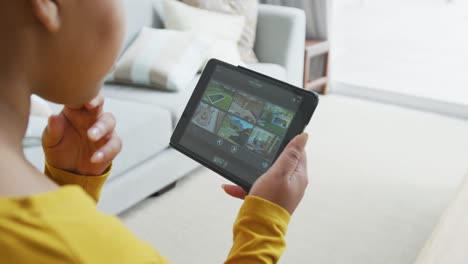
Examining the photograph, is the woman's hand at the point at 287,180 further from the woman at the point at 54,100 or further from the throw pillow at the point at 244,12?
the throw pillow at the point at 244,12

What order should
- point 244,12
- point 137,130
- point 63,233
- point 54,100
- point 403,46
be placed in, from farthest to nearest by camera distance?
point 403,46 → point 244,12 → point 137,130 → point 54,100 → point 63,233

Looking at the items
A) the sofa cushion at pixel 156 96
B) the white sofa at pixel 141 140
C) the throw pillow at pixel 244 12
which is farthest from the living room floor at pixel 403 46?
the sofa cushion at pixel 156 96

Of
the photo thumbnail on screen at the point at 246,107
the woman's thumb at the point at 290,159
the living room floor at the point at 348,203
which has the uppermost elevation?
the woman's thumb at the point at 290,159

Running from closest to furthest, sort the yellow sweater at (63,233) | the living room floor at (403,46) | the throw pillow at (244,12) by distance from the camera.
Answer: the yellow sweater at (63,233)
the throw pillow at (244,12)
the living room floor at (403,46)

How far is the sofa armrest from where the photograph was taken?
10.4 feet

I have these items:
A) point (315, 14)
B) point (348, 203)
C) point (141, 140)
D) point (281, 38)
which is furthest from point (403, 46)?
point (141, 140)

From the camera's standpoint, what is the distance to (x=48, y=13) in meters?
0.50

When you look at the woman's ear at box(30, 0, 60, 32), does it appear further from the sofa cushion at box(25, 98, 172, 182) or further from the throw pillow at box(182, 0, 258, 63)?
the throw pillow at box(182, 0, 258, 63)

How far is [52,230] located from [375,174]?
244 cm

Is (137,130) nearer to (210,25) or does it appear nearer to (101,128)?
(210,25)

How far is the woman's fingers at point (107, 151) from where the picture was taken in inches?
32.7

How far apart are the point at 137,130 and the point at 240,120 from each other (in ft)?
3.85

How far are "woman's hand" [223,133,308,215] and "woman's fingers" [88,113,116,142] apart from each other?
246mm

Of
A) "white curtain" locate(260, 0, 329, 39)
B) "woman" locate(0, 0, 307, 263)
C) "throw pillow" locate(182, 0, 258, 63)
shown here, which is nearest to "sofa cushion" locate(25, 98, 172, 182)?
"throw pillow" locate(182, 0, 258, 63)
